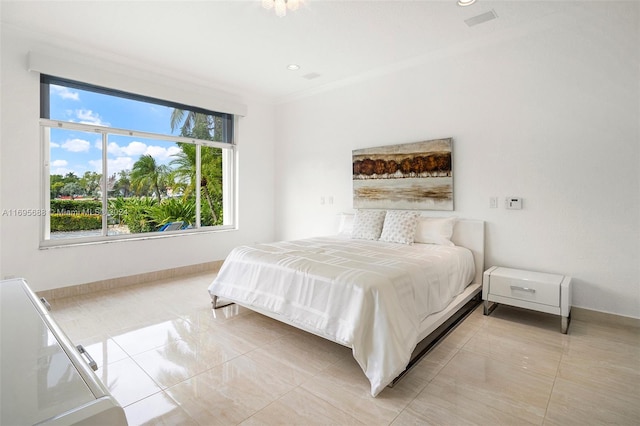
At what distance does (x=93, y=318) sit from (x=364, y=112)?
3.91 m

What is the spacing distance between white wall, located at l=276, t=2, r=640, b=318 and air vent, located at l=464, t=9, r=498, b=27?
365 millimetres

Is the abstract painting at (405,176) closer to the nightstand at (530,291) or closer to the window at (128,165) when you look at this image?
the nightstand at (530,291)

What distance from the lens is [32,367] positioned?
2.26ft

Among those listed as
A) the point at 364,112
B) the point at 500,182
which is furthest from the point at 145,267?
the point at 500,182

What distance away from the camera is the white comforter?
1.91 m

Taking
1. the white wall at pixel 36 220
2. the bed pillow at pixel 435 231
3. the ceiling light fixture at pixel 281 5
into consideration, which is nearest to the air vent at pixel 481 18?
the ceiling light fixture at pixel 281 5

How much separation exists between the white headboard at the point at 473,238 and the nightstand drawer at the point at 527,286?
334 mm

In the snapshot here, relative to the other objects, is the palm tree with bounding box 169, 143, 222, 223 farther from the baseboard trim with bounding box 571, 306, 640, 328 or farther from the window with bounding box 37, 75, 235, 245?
the baseboard trim with bounding box 571, 306, 640, 328

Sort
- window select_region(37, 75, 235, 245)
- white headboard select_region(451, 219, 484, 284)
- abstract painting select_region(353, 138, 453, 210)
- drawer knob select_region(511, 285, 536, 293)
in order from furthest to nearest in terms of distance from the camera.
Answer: abstract painting select_region(353, 138, 453, 210), window select_region(37, 75, 235, 245), white headboard select_region(451, 219, 484, 284), drawer knob select_region(511, 285, 536, 293)

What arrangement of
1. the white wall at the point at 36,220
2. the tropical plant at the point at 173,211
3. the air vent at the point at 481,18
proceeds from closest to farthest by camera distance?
the air vent at the point at 481,18 < the white wall at the point at 36,220 < the tropical plant at the point at 173,211

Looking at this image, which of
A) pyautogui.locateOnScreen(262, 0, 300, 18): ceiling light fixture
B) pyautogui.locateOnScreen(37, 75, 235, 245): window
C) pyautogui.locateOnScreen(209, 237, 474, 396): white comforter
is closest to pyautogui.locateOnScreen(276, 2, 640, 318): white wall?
pyautogui.locateOnScreen(209, 237, 474, 396): white comforter

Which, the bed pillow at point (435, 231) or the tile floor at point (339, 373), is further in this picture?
the bed pillow at point (435, 231)

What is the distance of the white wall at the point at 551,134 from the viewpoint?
268 cm

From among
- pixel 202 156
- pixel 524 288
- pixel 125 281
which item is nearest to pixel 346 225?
pixel 524 288
